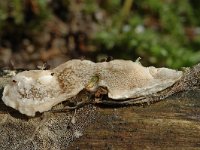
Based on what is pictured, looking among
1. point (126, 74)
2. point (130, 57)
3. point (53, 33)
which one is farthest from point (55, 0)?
point (126, 74)

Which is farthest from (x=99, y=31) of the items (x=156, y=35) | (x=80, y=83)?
(x=80, y=83)

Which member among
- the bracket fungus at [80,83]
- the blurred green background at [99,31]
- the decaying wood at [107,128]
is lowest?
the decaying wood at [107,128]

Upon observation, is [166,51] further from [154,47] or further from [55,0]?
[55,0]

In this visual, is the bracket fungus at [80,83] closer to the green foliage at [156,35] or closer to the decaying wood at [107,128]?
the decaying wood at [107,128]

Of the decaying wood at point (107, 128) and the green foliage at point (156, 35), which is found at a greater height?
the green foliage at point (156, 35)

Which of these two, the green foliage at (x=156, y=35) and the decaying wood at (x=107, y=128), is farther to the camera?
the green foliage at (x=156, y=35)

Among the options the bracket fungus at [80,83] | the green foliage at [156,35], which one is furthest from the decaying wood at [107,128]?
the green foliage at [156,35]
